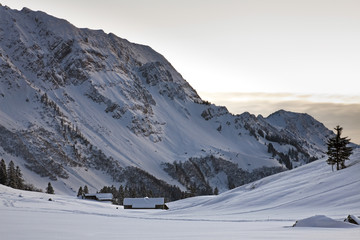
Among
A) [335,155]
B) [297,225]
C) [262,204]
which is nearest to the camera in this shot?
[297,225]

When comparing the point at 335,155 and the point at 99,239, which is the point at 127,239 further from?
the point at 335,155

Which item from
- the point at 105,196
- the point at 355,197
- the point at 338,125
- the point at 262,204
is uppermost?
the point at 338,125

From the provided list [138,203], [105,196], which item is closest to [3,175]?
[105,196]

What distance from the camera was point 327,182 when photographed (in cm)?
5725

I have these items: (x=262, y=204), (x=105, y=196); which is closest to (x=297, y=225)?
(x=262, y=204)

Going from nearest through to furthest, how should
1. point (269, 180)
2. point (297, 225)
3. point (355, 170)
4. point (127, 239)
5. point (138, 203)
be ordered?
point (127, 239) < point (297, 225) < point (355, 170) < point (269, 180) < point (138, 203)

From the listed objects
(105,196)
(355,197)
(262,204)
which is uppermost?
(355,197)

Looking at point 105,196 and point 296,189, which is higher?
point 296,189

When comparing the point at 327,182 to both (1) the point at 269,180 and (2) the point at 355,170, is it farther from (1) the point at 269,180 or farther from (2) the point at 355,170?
(1) the point at 269,180

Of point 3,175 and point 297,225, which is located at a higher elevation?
point 297,225

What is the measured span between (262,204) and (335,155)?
23.8 meters

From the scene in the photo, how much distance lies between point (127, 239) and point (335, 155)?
6665 cm

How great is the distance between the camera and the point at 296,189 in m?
60.0

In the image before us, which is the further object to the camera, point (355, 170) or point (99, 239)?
point (355, 170)
